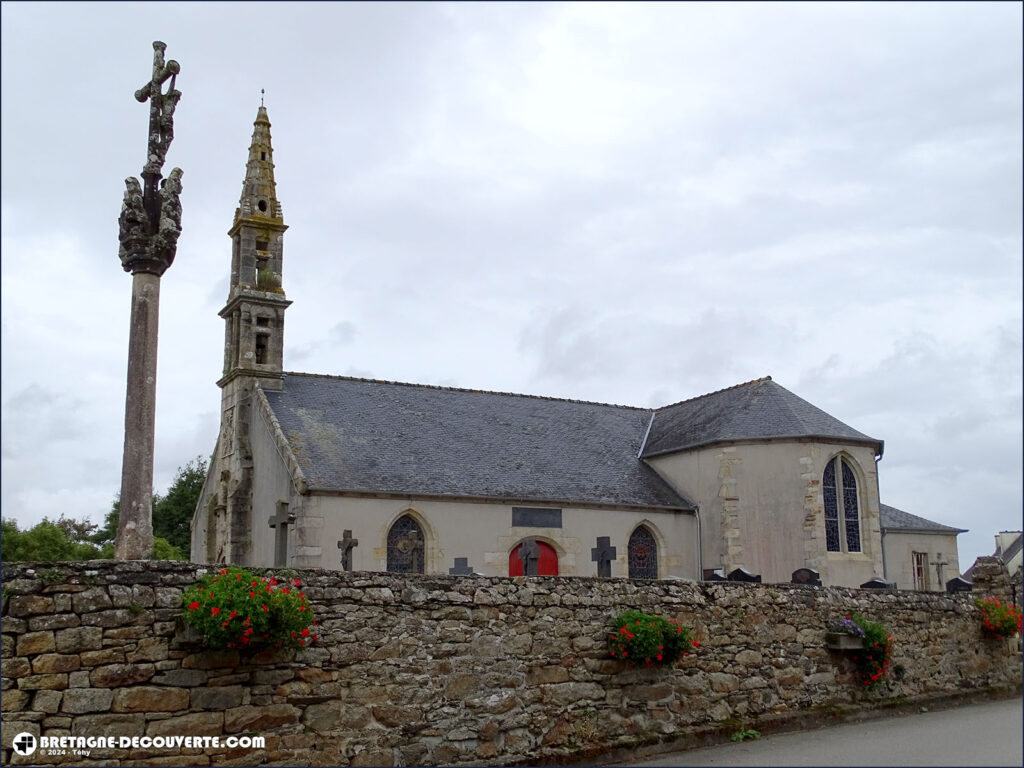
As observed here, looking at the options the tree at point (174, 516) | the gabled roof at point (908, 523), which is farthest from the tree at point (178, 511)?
the gabled roof at point (908, 523)

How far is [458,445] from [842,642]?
44.8 ft

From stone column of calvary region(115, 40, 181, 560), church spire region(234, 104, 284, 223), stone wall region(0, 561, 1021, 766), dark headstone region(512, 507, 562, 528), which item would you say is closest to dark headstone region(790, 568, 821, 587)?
stone wall region(0, 561, 1021, 766)

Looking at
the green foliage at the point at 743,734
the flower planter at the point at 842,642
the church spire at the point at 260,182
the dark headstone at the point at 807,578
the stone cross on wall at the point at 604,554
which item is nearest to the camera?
the green foliage at the point at 743,734

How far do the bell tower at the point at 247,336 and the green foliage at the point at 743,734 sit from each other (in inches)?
618

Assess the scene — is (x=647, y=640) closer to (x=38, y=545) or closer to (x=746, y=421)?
(x=746, y=421)

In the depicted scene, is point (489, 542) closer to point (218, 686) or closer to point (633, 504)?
point (633, 504)

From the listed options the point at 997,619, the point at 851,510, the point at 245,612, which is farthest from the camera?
the point at 851,510

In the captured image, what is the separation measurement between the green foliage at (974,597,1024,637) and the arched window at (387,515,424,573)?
11.9 m

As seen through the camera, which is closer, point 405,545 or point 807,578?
point 807,578

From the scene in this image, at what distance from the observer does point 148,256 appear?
38.8 feet

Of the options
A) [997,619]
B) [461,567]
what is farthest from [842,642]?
[461,567]

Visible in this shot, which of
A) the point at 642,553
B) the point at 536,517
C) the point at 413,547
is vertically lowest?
the point at 642,553

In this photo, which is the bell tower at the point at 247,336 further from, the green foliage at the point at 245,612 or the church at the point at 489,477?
the green foliage at the point at 245,612

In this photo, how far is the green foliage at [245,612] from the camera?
847 centimetres
